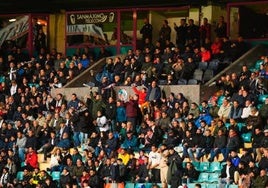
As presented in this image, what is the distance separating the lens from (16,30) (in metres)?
39.6

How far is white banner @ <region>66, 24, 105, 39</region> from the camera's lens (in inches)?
1477

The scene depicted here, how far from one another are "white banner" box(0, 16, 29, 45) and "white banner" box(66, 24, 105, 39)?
226cm

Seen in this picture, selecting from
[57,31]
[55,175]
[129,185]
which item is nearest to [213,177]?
[129,185]

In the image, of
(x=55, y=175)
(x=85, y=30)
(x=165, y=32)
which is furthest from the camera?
(x=85, y=30)

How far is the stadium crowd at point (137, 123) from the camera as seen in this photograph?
26594mm

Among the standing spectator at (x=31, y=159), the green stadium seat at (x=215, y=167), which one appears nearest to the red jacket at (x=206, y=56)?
the green stadium seat at (x=215, y=167)

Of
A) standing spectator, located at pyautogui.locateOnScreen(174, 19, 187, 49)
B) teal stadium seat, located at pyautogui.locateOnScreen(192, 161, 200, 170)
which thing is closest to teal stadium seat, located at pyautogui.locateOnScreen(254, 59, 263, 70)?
standing spectator, located at pyautogui.locateOnScreen(174, 19, 187, 49)

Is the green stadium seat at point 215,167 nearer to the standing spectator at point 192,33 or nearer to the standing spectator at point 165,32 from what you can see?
the standing spectator at point 192,33

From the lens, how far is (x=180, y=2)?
36.2 metres

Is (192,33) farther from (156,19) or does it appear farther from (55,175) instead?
(55,175)

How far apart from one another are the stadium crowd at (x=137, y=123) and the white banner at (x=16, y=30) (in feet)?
12.6

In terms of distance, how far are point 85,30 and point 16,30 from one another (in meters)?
3.48

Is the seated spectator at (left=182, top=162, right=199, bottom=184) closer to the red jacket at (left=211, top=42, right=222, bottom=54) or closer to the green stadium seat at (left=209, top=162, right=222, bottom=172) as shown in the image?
the green stadium seat at (left=209, top=162, right=222, bottom=172)

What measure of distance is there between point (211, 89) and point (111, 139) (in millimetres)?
3796
